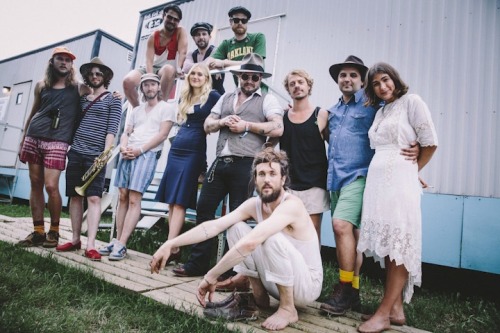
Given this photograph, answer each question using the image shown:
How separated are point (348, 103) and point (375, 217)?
1051 millimetres

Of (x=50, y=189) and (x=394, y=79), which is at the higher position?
(x=394, y=79)

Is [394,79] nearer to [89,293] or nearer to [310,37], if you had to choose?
[89,293]

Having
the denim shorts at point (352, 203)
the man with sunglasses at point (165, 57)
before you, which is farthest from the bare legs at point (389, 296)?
the man with sunglasses at point (165, 57)

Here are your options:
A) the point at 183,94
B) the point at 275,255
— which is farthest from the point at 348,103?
the point at 183,94

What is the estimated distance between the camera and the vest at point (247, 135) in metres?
2.97

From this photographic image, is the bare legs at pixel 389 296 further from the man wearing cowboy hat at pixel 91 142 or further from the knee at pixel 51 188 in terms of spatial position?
the knee at pixel 51 188

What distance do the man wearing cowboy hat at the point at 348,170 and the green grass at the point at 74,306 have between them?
1023 millimetres

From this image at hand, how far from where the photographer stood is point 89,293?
2.55 meters

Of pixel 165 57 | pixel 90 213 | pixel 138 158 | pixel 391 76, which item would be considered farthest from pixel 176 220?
pixel 391 76

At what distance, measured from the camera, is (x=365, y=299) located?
325 centimetres

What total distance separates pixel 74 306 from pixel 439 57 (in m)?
4.80

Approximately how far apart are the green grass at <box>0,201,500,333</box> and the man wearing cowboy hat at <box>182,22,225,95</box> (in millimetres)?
2247

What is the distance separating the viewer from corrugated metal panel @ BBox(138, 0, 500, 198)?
12.3ft

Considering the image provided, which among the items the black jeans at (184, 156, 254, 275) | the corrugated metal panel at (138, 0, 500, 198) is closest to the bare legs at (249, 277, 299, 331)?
the black jeans at (184, 156, 254, 275)
